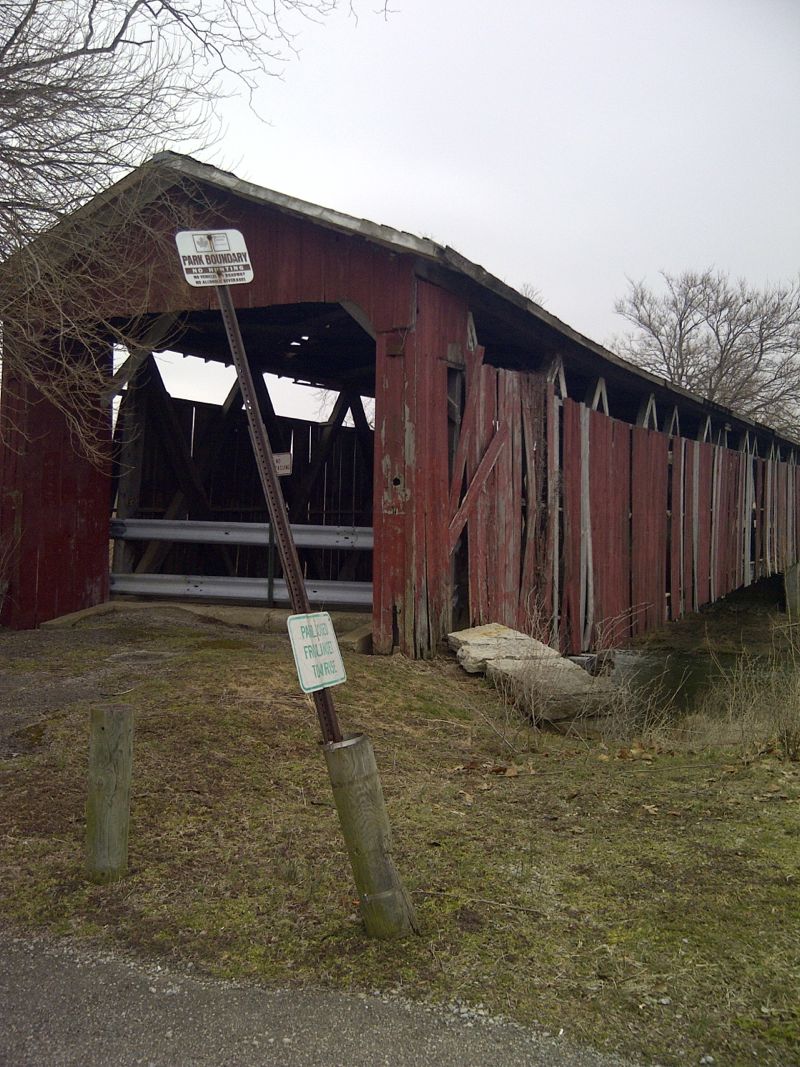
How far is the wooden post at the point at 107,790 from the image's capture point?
381 cm

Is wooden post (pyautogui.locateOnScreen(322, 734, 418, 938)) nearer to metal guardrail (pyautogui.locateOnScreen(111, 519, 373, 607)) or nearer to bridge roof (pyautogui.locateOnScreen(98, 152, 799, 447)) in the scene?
bridge roof (pyautogui.locateOnScreen(98, 152, 799, 447))

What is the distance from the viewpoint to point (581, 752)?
664 centimetres

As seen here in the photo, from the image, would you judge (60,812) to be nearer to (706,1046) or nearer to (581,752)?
(706,1046)

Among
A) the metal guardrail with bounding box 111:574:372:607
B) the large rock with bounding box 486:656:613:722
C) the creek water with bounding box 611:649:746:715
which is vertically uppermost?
the metal guardrail with bounding box 111:574:372:607

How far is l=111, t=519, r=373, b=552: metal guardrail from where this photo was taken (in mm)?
9938

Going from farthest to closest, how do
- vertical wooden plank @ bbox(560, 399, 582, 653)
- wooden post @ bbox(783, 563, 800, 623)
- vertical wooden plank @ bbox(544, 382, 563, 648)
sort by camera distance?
1. wooden post @ bbox(783, 563, 800, 623)
2. vertical wooden plank @ bbox(560, 399, 582, 653)
3. vertical wooden plank @ bbox(544, 382, 563, 648)

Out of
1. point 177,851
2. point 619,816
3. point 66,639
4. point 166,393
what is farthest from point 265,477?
point 166,393

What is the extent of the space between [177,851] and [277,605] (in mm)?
6611

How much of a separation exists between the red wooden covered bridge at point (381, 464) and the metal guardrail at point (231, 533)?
0.09ft

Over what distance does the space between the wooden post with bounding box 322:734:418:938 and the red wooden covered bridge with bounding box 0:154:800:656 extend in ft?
16.7

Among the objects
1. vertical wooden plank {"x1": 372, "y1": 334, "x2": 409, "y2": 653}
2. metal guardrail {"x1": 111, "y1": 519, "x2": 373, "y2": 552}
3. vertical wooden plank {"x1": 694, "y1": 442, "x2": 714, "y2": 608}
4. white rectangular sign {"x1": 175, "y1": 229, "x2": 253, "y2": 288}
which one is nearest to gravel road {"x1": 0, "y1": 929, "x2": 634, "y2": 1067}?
white rectangular sign {"x1": 175, "y1": 229, "x2": 253, "y2": 288}

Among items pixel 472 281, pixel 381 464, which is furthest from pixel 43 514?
pixel 472 281

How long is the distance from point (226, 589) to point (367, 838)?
24.7 ft

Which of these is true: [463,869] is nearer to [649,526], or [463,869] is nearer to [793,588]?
[649,526]
